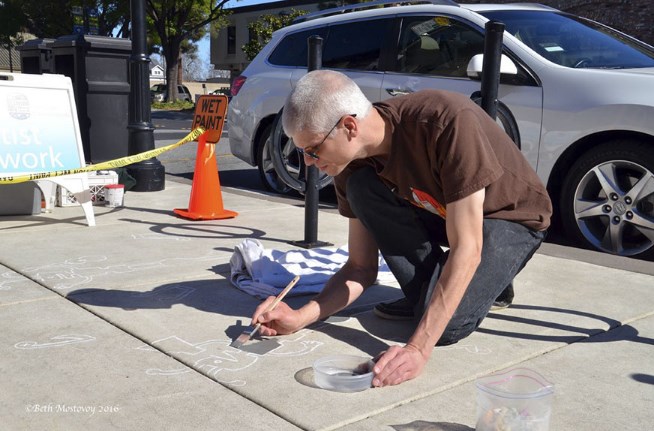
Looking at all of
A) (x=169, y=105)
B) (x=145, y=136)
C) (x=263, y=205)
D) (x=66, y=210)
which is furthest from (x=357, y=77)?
(x=169, y=105)

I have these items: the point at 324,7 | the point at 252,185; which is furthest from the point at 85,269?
the point at 324,7

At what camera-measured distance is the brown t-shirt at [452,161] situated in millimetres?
2600

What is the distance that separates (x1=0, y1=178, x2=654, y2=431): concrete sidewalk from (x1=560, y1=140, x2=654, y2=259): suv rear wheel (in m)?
0.48

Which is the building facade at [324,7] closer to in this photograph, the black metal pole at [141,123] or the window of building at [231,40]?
the window of building at [231,40]

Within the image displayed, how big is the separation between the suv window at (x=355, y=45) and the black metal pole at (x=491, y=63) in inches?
112

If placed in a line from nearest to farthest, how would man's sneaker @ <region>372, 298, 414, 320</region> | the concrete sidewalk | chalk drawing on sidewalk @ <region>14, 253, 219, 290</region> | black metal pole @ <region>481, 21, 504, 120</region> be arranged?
1. the concrete sidewalk
2. man's sneaker @ <region>372, 298, 414, 320</region>
3. black metal pole @ <region>481, 21, 504, 120</region>
4. chalk drawing on sidewalk @ <region>14, 253, 219, 290</region>

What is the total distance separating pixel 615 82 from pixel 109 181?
4106 mm

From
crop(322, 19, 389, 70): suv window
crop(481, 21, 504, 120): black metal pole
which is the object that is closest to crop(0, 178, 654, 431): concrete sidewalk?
crop(481, 21, 504, 120): black metal pole

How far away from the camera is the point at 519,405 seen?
214cm

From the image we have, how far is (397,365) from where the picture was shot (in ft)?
8.32

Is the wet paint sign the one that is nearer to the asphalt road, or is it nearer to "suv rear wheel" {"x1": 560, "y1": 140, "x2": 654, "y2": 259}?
the asphalt road

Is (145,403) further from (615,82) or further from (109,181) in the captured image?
(109,181)

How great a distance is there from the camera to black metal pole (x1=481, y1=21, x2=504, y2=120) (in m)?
3.54

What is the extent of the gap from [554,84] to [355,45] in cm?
213
